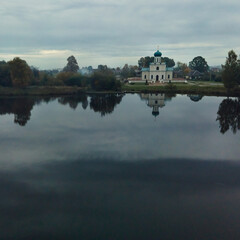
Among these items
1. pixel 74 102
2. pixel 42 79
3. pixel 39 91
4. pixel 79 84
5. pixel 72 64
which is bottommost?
pixel 74 102

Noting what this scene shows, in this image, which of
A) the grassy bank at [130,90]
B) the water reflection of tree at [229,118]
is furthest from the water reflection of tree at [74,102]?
the water reflection of tree at [229,118]

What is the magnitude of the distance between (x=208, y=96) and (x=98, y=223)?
51.0 metres

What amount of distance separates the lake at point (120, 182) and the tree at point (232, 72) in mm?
30689

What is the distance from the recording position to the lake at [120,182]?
10820 millimetres

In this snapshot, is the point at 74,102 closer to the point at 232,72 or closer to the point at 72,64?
the point at 232,72

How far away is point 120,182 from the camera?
14.7 m

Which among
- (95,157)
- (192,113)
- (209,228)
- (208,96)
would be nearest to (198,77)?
(208,96)

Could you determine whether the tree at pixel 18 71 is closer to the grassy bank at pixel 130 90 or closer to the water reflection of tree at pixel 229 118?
the grassy bank at pixel 130 90

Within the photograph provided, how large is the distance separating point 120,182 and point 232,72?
48603 millimetres

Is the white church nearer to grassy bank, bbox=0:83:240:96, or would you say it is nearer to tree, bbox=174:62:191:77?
grassy bank, bbox=0:83:240:96

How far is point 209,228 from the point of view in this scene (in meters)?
10.8

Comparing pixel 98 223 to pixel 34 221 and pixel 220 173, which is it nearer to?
pixel 34 221

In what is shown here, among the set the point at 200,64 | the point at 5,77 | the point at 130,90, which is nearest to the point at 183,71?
the point at 200,64

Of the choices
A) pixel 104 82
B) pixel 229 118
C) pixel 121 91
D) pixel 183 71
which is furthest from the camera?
pixel 183 71
